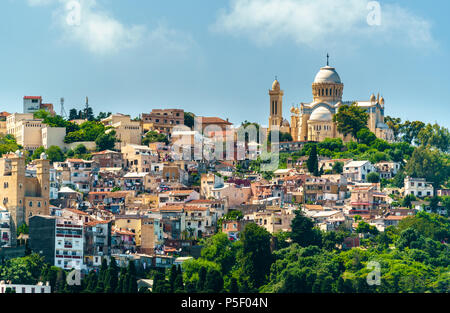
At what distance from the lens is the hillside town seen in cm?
6669

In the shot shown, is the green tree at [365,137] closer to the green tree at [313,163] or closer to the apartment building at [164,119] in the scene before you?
the green tree at [313,163]

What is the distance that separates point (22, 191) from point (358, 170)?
2340cm

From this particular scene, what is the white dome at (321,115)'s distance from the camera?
309ft

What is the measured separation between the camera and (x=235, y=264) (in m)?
65.6

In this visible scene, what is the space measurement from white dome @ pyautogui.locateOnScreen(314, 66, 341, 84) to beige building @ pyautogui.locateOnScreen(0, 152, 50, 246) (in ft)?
108

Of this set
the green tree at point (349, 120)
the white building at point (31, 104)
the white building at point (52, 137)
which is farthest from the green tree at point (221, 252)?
the white building at point (31, 104)

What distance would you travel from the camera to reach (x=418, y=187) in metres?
80.1

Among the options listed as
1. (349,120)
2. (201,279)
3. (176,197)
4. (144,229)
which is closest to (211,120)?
(349,120)

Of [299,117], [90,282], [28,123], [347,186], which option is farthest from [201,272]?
[299,117]

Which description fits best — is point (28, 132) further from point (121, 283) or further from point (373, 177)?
point (121, 283)

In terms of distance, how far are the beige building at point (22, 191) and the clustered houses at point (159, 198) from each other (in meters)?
0.05
